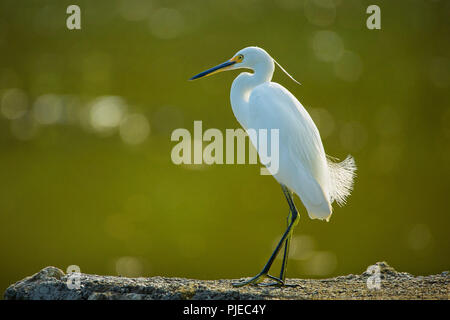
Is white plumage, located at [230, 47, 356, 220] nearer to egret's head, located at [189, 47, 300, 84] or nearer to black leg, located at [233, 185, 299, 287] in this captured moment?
egret's head, located at [189, 47, 300, 84]

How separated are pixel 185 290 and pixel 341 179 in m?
1.00

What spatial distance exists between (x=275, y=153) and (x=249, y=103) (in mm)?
261

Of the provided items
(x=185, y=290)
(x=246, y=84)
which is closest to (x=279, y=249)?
(x=185, y=290)

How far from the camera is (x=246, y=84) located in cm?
213

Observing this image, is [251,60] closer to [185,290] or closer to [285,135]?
[285,135]

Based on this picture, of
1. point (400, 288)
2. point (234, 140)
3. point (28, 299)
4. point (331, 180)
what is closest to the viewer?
point (28, 299)

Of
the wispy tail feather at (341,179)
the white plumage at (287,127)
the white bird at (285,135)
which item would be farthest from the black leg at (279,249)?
the wispy tail feather at (341,179)

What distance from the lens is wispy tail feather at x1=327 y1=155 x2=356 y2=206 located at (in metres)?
2.23

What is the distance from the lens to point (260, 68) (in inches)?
83.0

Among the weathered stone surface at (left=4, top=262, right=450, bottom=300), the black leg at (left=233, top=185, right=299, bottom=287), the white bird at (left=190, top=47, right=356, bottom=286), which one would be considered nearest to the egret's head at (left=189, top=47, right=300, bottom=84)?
the white bird at (left=190, top=47, right=356, bottom=286)

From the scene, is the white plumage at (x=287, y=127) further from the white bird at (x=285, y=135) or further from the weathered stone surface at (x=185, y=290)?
the weathered stone surface at (x=185, y=290)

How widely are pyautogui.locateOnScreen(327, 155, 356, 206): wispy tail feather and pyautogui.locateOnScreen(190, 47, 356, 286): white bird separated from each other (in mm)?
22
